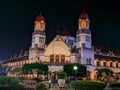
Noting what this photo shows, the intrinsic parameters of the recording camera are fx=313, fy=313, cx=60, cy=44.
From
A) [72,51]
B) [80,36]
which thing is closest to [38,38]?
[72,51]

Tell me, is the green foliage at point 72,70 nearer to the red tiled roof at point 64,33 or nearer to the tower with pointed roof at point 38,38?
the tower with pointed roof at point 38,38

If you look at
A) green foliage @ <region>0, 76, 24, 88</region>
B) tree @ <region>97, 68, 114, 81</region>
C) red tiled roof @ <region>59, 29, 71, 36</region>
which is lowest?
green foliage @ <region>0, 76, 24, 88</region>

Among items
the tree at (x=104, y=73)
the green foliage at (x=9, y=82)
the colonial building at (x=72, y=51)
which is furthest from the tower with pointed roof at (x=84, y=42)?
the green foliage at (x=9, y=82)

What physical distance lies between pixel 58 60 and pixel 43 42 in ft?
29.0

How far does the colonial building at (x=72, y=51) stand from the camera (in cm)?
7556

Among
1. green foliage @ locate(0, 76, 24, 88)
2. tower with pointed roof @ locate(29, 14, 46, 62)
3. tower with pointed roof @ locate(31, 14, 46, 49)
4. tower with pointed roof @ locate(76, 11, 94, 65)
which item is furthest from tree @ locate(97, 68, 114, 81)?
green foliage @ locate(0, 76, 24, 88)

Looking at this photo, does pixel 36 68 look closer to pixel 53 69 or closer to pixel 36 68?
pixel 36 68

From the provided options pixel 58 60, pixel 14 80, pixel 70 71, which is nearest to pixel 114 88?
pixel 14 80

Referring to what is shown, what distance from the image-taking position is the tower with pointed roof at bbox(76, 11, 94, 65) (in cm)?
7644

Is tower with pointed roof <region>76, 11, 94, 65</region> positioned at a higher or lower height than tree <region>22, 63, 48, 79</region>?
higher

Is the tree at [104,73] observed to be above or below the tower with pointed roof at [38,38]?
below

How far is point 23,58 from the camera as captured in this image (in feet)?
295

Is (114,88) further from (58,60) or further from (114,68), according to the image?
(114,68)

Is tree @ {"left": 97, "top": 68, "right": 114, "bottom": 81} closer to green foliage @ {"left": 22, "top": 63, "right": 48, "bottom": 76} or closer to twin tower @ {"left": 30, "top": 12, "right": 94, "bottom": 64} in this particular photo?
twin tower @ {"left": 30, "top": 12, "right": 94, "bottom": 64}
